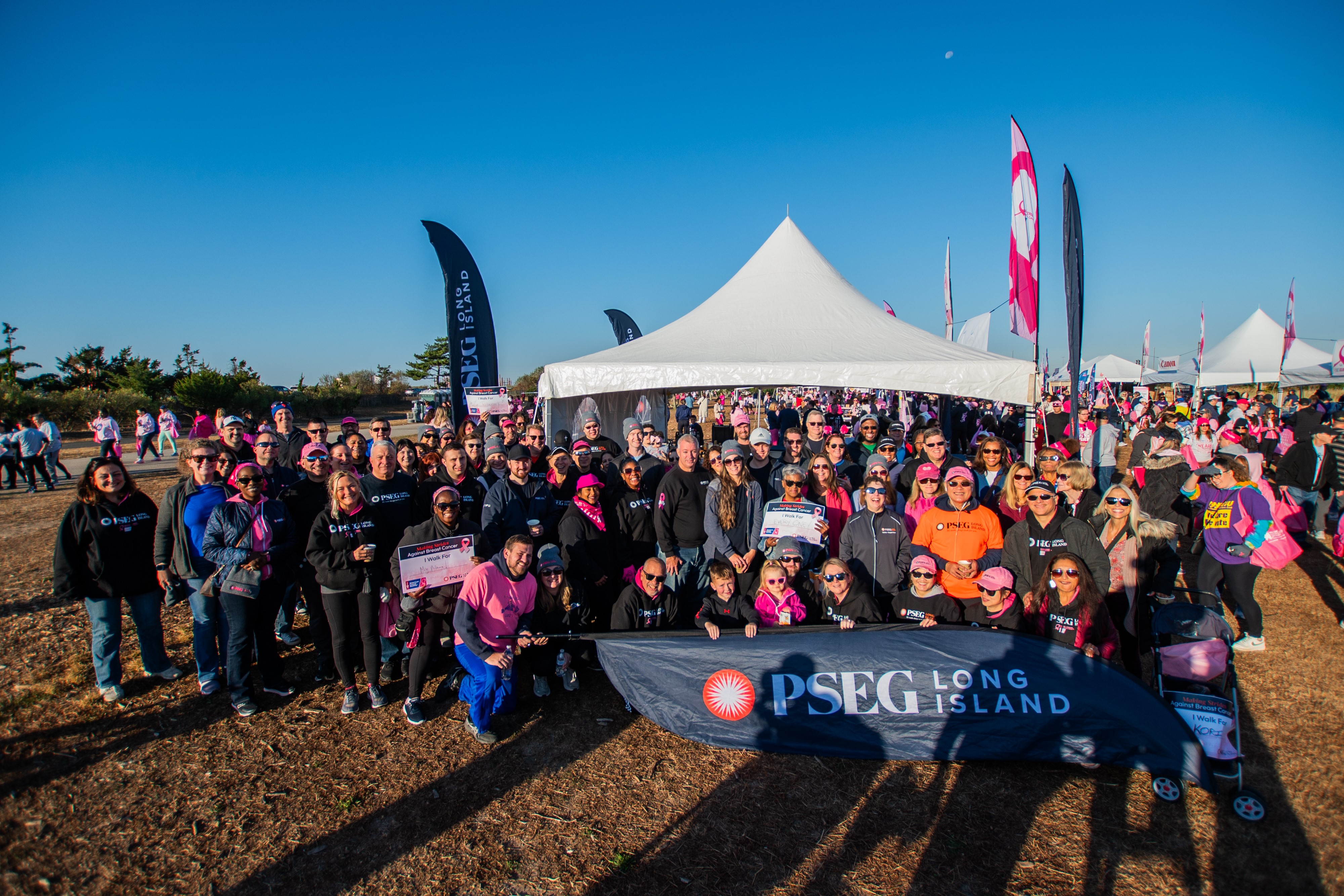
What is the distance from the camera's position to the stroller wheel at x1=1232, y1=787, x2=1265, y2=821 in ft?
10.1

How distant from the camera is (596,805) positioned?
3387 mm

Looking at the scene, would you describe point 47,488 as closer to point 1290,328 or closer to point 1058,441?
point 1058,441

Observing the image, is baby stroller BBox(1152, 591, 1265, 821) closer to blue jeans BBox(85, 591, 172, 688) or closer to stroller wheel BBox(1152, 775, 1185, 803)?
stroller wheel BBox(1152, 775, 1185, 803)

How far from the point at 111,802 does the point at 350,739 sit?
121 cm

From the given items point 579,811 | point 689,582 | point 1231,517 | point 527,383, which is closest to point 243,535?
point 579,811

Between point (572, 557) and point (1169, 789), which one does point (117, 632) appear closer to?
point (572, 557)

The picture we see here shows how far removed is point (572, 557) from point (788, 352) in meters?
5.35

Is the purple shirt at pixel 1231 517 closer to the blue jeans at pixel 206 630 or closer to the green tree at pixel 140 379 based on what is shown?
the blue jeans at pixel 206 630

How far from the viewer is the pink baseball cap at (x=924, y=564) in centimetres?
402

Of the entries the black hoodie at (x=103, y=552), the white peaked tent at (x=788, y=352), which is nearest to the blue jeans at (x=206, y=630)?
the black hoodie at (x=103, y=552)

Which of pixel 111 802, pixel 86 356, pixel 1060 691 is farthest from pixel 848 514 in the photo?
pixel 86 356

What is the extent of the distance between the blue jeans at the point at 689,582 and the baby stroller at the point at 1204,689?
9.43 feet

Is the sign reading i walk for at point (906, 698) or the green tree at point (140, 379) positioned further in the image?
the green tree at point (140, 379)

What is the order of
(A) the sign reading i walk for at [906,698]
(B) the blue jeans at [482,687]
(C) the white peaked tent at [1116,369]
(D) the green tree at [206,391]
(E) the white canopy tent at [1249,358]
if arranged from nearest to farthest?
(A) the sign reading i walk for at [906,698], (B) the blue jeans at [482,687], (E) the white canopy tent at [1249,358], (C) the white peaked tent at [1116,369], (D) the green tree at [206,391]
